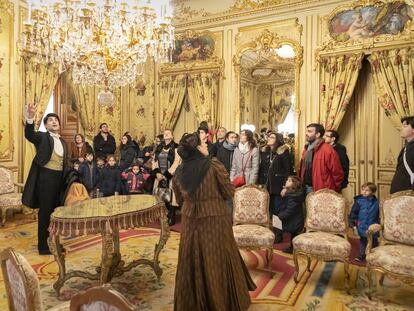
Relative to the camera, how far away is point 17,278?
184 centimetres

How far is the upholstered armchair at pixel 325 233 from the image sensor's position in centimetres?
370

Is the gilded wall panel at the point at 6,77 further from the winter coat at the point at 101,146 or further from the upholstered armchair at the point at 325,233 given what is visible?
the upholstered armchair at the point at 325,233

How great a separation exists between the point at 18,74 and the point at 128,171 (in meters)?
2.90

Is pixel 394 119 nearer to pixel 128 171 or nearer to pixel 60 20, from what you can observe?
pixel 128 171

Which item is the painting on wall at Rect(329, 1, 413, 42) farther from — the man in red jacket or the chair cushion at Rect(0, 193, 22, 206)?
the chair cushion at Rect(0, 193, 22, 206)

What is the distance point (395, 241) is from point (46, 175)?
428 centimetres

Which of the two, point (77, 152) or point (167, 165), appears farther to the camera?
point (77, 152)

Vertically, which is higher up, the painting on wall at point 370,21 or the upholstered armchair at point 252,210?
the painting on wall at point 370,21

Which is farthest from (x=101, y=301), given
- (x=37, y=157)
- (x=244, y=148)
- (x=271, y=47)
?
(x=271, y=47)

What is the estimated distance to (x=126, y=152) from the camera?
327 inches

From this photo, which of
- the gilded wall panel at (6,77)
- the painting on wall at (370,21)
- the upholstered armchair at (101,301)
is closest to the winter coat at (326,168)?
the painting on wall at (370,21)

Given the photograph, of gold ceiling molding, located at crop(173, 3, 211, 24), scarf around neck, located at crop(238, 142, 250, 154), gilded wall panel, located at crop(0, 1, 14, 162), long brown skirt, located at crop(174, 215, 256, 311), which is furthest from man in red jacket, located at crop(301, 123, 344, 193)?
gilded wall panel, located at crop(0, 1, 14, 162)

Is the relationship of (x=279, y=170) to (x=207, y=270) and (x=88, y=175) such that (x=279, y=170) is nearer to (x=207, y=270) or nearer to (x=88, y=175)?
(x=207, y=270)

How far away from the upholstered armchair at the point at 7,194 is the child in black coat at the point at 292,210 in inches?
178
